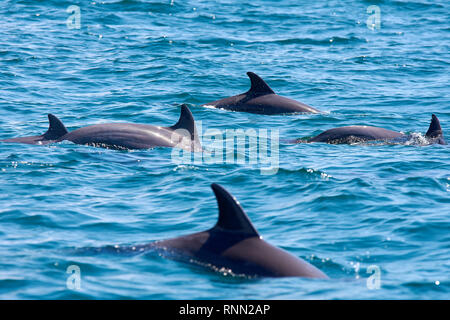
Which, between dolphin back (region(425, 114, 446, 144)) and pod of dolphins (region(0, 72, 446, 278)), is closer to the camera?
pod of dolphins (region(0, 72, 446, 278))

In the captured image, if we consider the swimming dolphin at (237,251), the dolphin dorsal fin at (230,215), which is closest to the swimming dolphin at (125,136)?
the swimming dolphin at (237,251)

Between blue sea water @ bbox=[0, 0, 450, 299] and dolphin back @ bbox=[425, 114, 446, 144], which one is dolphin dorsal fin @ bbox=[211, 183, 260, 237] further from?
dolphin back @ bbox=[425, 114, 446, 144]

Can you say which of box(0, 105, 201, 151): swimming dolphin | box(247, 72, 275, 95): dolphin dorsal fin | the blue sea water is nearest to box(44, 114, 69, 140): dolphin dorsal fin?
box(0, 105, 201, 151): swimming dolphin

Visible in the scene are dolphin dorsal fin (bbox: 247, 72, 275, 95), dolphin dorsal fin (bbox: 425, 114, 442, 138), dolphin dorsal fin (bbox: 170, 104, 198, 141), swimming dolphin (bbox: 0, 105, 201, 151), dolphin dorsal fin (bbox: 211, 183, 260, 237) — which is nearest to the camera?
dolphin dorsal fin (bbox: 211, 183, 260, 237)

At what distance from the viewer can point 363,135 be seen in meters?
17.2

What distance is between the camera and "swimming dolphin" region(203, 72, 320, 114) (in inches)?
800

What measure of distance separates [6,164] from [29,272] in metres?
5.62

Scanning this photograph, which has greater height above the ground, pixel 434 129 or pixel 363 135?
pixel 434 129

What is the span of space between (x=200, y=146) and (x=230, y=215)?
707cm

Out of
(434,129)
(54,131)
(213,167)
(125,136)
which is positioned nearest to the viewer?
(213,167)

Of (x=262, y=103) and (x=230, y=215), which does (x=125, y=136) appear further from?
(x=230, y=215)

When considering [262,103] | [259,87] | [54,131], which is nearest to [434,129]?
[262,103]

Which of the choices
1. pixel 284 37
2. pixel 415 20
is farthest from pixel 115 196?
pixel 415 20
